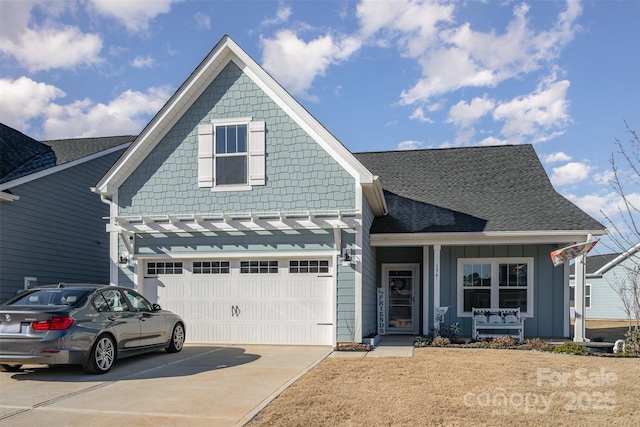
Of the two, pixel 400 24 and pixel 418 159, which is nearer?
pixel 400 24

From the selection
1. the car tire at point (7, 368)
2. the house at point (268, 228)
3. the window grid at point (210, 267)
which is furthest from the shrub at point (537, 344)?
the car tire at point (7, 368)

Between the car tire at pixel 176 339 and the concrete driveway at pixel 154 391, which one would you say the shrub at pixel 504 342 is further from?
the car tire at pixel 176 339

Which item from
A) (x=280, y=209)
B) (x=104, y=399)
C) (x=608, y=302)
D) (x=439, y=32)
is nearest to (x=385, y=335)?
(x=280, y=209)

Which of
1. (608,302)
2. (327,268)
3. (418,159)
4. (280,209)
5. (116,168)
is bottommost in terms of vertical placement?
(608,302)

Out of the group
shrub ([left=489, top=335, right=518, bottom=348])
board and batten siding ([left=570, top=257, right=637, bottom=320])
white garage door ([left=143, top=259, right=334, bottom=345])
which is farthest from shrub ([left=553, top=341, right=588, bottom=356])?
board and batten siding ([left=570, top=257, right=637, bottom=320])

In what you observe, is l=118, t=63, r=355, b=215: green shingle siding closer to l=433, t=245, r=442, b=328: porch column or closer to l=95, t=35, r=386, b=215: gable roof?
l=95, t=35, r=386, b=215: gable roof

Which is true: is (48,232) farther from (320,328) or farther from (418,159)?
(418,159)

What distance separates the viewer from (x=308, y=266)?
496 inches

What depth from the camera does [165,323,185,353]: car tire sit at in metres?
10.9

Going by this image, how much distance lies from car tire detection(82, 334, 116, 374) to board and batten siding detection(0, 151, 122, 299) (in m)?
6.75

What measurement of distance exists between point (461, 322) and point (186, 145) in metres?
8.48

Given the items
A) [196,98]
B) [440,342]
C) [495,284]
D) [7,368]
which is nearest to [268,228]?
[196,98]

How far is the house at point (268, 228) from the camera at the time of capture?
40.4 feet

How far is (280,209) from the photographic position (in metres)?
12.5
